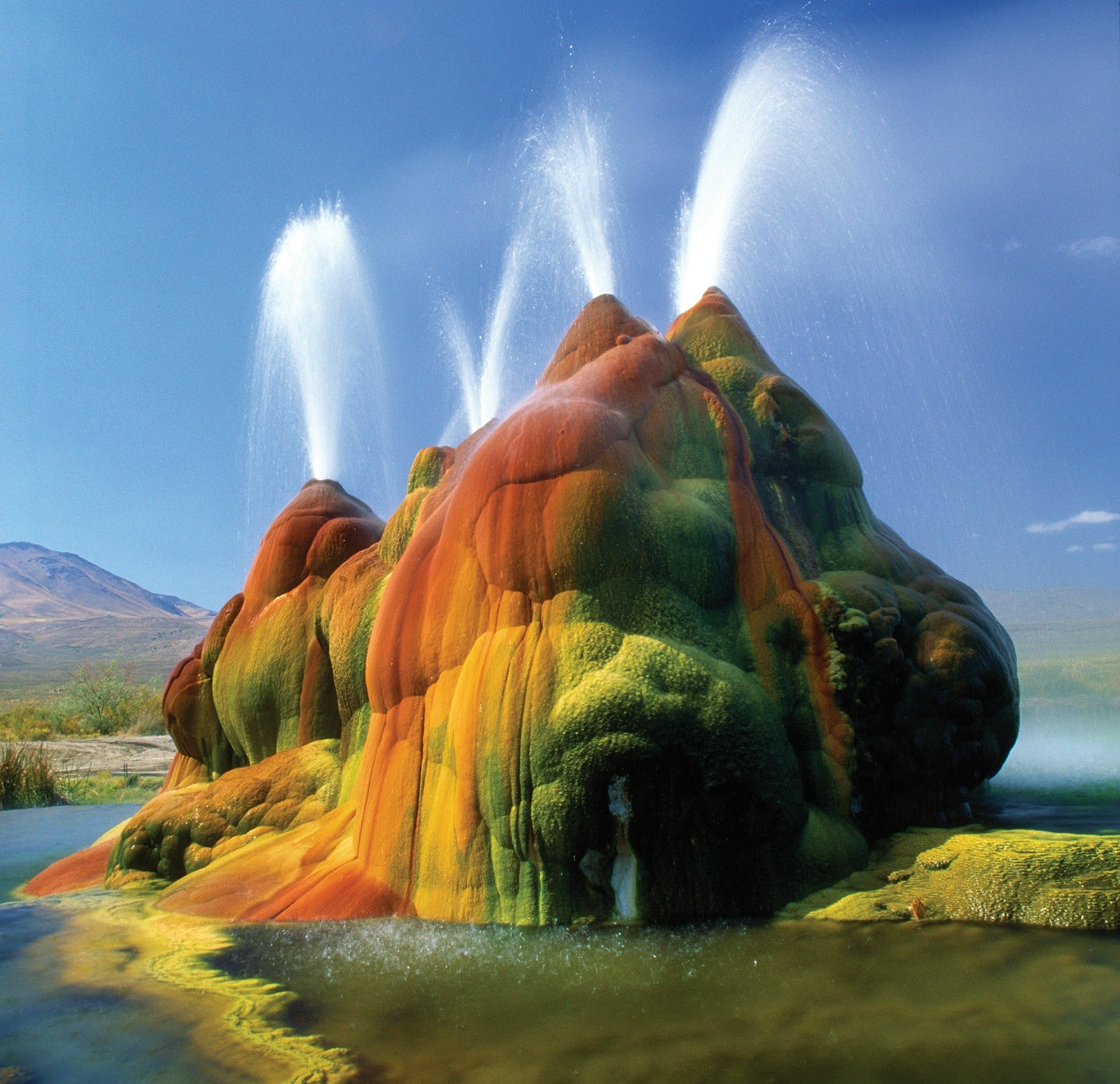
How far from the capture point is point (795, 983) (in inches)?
145

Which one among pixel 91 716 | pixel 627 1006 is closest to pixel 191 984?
pixel 627 1006

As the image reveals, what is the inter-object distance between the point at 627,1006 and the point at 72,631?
143 m

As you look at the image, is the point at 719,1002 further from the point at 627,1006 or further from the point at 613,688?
the point at 613,688

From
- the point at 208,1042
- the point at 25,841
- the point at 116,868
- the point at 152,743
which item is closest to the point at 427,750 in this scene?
the point at 208,1042

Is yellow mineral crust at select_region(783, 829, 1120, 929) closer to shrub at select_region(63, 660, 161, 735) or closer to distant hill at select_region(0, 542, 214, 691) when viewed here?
shrub at select_region(63, 660, 161, 735)

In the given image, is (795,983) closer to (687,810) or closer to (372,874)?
(687,810)

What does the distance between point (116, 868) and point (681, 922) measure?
16.4ft

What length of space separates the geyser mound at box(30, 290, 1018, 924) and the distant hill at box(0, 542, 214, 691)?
74.2 m

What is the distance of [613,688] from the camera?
476cm

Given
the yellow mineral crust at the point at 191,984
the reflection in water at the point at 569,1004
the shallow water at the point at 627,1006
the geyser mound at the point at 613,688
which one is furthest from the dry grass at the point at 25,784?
the shallow water at the point at 627,1006

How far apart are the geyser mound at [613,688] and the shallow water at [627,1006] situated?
50 cm

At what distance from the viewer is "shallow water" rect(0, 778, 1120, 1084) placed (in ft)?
9.82

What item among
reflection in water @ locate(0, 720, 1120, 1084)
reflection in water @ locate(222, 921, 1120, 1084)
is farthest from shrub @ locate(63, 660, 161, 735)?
reflection in water @ locate(222, 921, 1120, 1084)

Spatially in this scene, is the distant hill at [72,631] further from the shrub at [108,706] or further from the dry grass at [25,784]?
the dry grass at [25,784]
